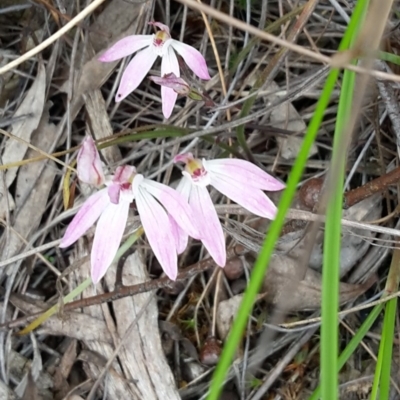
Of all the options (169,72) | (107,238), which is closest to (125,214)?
(107,238)

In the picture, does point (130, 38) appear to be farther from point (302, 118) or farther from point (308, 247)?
point (308, 247)

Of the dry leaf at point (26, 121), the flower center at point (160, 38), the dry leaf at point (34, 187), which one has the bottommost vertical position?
the dry leaf at point (34, 187)

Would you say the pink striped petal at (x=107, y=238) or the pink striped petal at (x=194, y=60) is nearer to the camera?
the pink striped petal at (x=107, y=238)

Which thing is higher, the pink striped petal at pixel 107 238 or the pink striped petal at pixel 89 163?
the pink striped petal at pixel 89 163

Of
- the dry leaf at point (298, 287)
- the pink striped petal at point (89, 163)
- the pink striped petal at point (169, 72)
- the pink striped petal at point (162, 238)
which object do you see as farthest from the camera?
the dry leaf at point (298, 287)

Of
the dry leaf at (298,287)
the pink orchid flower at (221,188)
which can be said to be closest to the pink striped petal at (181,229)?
the pink orchid flower at (221,188)

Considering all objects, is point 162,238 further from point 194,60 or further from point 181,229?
point 194,60

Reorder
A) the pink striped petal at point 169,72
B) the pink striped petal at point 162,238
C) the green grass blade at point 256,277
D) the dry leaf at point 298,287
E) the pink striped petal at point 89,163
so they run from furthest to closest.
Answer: the dry leaf at point 298,287, the pink striped petal at point 169,72, the pink striped petal at point 162,238, the pink striped petal at point 89,163, the green grass blade at point 256,277

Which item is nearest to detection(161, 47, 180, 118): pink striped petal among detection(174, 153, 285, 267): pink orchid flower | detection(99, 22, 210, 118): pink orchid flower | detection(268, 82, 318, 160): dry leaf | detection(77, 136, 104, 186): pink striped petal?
detection(99, 22, 210, 118): pink orchid flower

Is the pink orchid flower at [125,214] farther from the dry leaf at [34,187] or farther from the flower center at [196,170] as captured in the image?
the dry leaf at [34,187]
